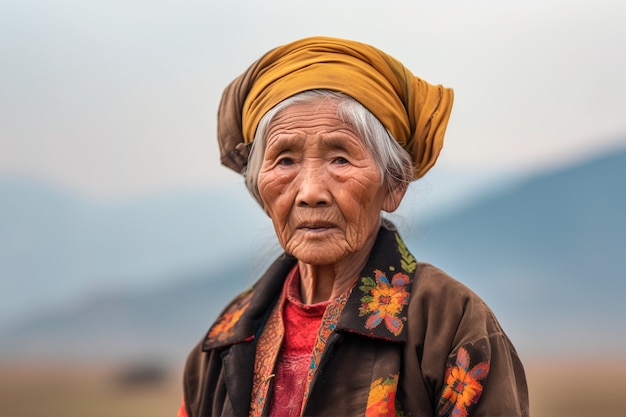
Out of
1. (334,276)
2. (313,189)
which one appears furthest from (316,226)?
(334,276)

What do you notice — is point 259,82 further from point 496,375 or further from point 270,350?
point 496,375

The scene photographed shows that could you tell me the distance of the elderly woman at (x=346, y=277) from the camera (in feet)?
8.29

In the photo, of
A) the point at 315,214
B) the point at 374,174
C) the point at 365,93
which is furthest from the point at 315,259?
the point at 365,93

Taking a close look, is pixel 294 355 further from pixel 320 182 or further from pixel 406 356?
pixel 320 182

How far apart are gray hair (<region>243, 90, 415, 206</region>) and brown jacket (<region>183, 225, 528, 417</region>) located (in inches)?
10.4

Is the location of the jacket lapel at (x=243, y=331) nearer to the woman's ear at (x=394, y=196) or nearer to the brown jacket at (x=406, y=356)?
the brown jacket at (x=406, y=356)

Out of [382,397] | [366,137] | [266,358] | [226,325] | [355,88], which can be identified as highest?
[355,88]

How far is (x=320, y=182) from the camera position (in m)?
2.65

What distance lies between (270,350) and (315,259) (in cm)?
41

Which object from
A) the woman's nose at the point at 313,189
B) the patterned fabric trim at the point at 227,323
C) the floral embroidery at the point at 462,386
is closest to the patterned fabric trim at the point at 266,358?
the patterned fabric trim at the point at 227,323

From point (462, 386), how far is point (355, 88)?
108 cm

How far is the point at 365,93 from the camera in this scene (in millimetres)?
2711

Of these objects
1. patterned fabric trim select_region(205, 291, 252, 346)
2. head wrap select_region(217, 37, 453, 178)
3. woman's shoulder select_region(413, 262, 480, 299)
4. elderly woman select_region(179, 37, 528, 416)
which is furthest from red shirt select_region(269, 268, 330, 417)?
head wrap select_region(217, 37, 453, 178)

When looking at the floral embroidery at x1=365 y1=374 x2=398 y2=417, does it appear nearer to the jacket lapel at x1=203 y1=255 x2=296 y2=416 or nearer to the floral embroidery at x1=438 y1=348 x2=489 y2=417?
the floral embroidery at x1=438 y1=348 x2=489 y2=417
